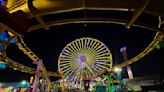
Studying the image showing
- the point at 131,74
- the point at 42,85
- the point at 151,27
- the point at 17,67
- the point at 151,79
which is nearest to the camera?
the point at 151,27

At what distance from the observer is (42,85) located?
14250 millimetres

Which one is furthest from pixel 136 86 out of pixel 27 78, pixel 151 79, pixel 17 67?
pixel 27 78

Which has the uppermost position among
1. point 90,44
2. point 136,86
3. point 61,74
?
point 90,44

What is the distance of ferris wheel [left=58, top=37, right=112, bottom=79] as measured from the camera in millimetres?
19984

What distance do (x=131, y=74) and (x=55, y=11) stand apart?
34831 mm

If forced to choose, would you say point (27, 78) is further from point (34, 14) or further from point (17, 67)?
point (34, 14)

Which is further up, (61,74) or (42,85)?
(61,74)

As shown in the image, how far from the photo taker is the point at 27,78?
132 feet

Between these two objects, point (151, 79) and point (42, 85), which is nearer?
point (42, 85)

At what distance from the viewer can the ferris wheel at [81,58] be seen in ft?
65.6

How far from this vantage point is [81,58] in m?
19.9

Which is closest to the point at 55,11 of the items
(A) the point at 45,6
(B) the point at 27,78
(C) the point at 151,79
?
(A) the point at 45,6

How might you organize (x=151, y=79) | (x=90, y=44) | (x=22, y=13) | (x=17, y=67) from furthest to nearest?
(x=151, y=79)
(x=90, y=44)
(x=17, y=67)
(x=22, y=13)

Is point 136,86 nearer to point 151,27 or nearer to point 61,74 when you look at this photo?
point 61,74
